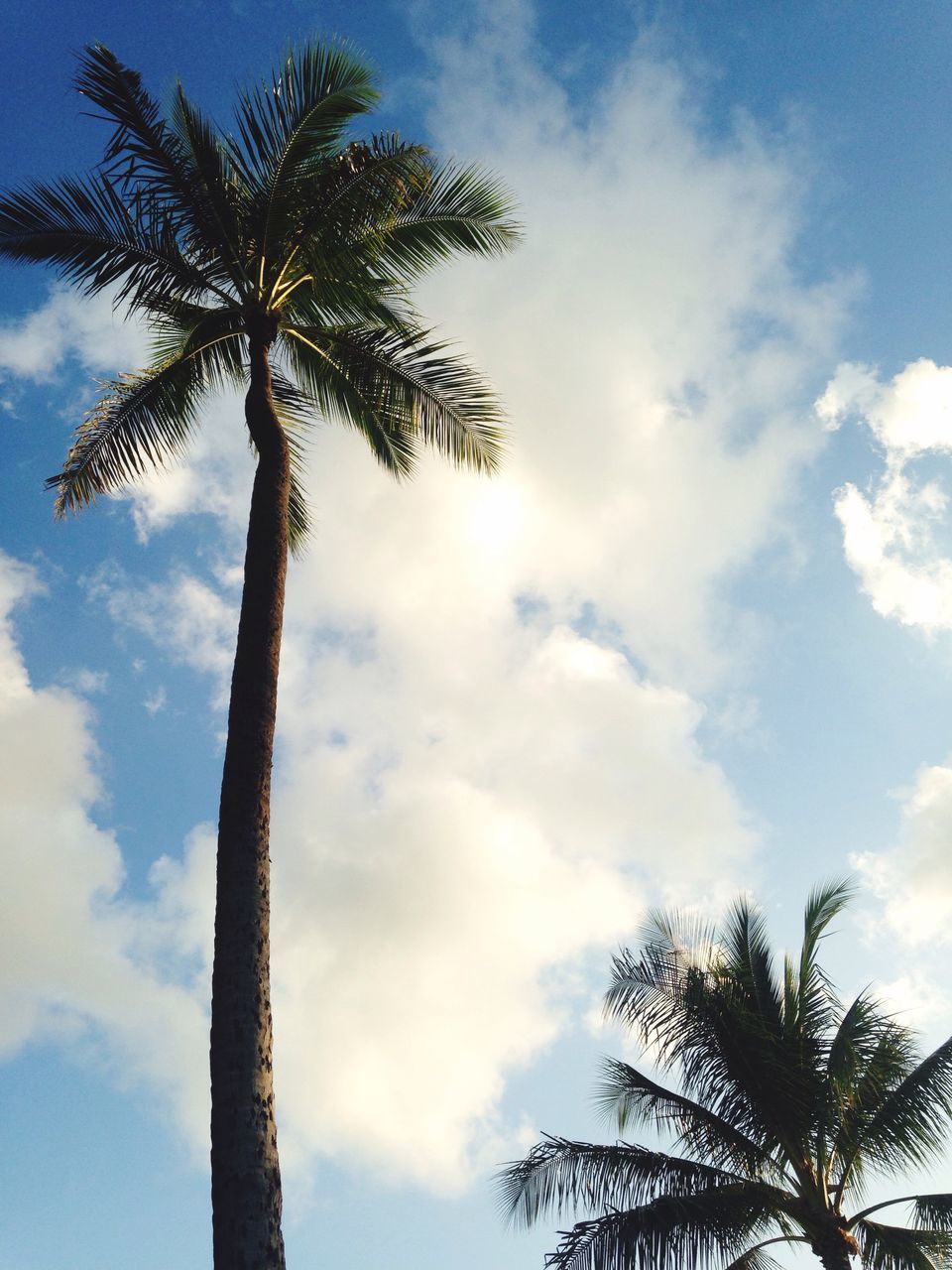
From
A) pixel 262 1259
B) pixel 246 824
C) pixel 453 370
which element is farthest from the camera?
pixel 453 370

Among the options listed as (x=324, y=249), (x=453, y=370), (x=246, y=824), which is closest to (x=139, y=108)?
(x=324, y=249)

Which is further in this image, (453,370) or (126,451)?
(453,370)

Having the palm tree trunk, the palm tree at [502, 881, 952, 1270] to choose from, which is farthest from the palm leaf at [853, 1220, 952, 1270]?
the palm tree trunk

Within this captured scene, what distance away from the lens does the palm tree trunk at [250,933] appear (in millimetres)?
5641

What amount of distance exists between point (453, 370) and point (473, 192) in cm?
212

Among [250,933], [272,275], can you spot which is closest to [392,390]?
[272,275]

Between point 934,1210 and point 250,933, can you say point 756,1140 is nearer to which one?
point 934,1210

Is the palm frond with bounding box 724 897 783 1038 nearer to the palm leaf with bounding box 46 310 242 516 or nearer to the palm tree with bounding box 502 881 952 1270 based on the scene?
the palm tree with bounding box 502 881 952 1270

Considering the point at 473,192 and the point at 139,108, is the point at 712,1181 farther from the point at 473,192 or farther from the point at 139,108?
the point at 139,108

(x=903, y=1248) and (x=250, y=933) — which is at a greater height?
(x=250, y=933)

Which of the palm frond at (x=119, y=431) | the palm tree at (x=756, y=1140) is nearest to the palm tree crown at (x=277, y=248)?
the palm frond at (x=119, y=431)

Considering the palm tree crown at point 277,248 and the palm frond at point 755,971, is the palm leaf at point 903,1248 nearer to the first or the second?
the palm frond at point 755,971

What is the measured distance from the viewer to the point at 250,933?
22.0ft

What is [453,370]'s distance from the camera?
39.3 feet
